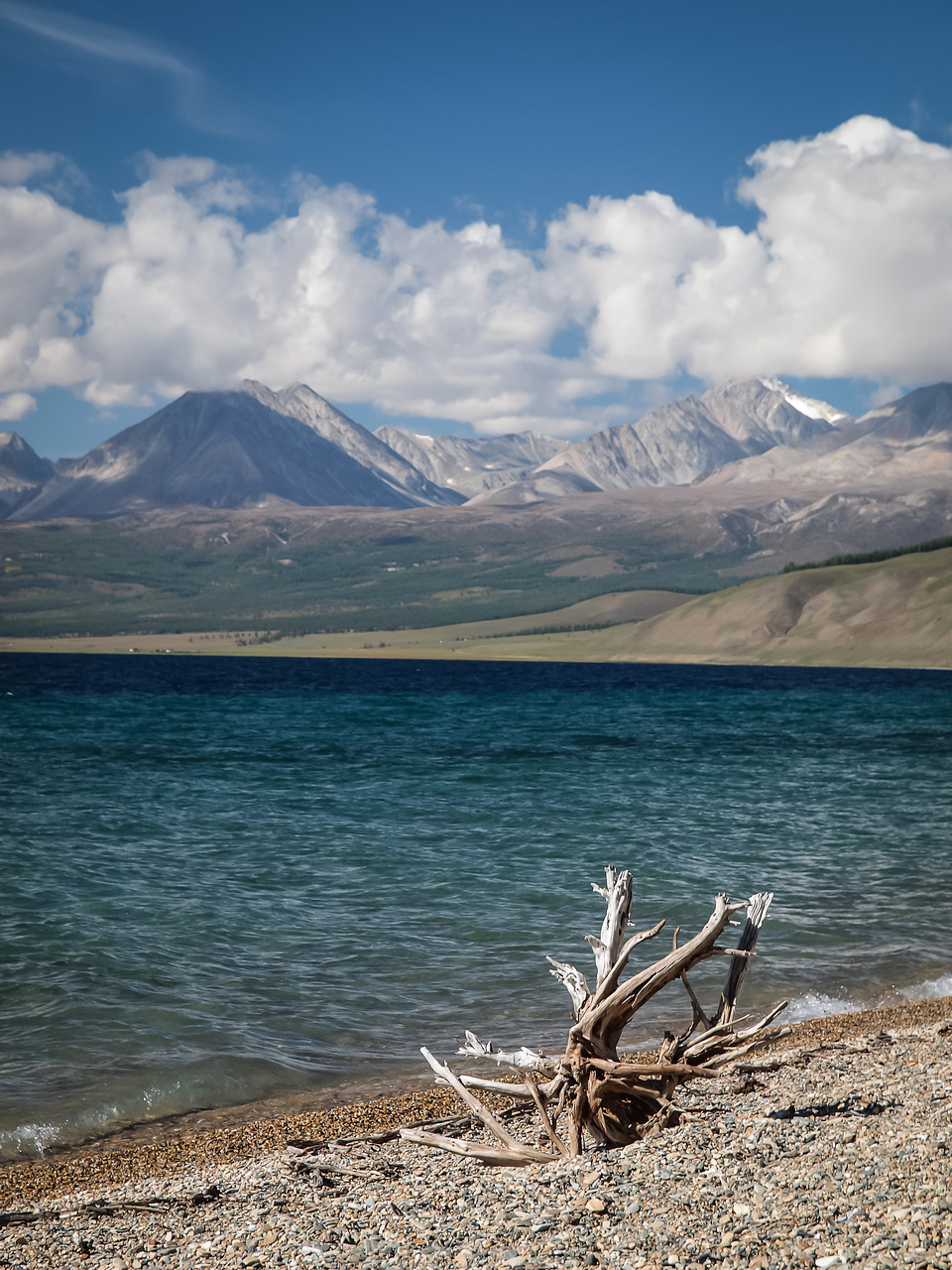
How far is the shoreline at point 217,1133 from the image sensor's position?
11102 millimetres

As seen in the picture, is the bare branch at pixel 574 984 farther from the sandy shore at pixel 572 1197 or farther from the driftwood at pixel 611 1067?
the sandy shore at pixel 572 1197

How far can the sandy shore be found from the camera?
740 cm

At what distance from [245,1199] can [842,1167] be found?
5.45 m

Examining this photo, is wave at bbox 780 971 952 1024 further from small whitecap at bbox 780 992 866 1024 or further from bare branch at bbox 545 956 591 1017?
bare branch at bbox 545 956 591 1017

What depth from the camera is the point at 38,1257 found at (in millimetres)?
8539

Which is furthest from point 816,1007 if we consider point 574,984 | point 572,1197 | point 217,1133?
point 217,1133

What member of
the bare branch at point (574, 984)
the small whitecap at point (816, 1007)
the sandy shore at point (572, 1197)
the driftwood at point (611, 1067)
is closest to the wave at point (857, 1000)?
the small whitecap at point (816, 1007)

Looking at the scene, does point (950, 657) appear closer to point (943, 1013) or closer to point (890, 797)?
point (890, 797)

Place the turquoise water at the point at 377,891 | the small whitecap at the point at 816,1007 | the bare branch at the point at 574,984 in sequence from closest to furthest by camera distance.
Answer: the bare branch at the point at 574,984
the turquoise water at the point at 377,891
the small whitecap at the point at 816,1007

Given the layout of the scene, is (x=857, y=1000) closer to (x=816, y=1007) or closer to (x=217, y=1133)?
(x=816, y=1007)

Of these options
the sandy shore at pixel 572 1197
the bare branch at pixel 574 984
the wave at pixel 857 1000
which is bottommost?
the wave at pixel 857 1000

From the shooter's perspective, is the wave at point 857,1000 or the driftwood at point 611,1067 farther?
the wave at point 857,1000

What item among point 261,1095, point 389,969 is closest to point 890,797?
point 389,969

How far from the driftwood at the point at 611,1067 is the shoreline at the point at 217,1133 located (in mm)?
2357
